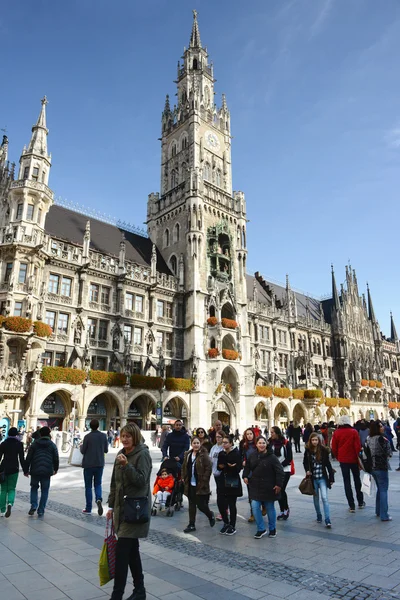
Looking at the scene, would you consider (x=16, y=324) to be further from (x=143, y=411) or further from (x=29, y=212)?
(x=143, y=411)

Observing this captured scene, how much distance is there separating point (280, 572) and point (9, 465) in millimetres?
5989

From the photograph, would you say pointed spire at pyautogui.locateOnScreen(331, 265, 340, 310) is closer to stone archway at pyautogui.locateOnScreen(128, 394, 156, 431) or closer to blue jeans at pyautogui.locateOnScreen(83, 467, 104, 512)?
stone archway at pyautogui.locateOnScreen(128, 394, 156, 431)

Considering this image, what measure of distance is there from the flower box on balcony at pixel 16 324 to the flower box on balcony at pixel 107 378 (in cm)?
553

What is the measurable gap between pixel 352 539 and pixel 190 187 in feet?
124

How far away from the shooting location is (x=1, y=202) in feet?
105

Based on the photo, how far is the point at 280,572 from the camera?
18.8 feet

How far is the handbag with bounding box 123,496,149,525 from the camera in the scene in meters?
4.57

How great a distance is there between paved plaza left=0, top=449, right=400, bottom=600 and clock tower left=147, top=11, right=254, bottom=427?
1086 inches

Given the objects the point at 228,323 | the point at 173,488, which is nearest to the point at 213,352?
the point at 228,323

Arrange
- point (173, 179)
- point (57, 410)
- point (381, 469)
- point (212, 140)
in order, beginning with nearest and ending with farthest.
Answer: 1. point (381, 469)
2. point (57, 410)
3. point (173, 179)
4. point (212, 140)

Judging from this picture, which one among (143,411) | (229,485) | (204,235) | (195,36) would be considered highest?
(195,36)

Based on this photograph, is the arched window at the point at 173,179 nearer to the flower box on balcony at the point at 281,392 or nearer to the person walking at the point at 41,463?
the flower box on balcony at the point at 281,392

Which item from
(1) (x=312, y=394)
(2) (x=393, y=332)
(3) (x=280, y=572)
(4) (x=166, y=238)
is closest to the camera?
(3) (x=280, y=572)

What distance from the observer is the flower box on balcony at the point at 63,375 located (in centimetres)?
2702
